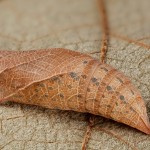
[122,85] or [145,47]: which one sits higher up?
[145,47]

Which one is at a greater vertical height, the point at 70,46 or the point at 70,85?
the point at 70,46

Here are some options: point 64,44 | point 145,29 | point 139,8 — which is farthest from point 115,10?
point 64,44

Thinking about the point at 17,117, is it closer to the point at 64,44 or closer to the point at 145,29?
the point at 64,44

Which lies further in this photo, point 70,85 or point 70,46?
point 70,46
